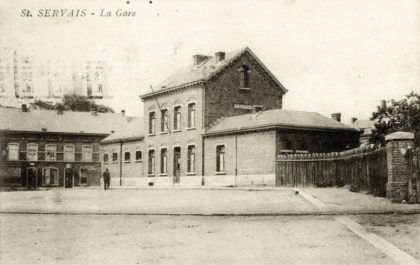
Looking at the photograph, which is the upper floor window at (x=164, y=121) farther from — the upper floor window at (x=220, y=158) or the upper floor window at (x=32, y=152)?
the upper floor window at (x=32, y=152)

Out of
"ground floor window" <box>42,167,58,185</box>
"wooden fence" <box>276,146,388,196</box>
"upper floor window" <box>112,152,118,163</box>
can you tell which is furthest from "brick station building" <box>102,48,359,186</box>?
"ground floor window" <box>42,167,58,185</box>

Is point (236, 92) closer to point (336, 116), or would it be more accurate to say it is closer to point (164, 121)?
point (164, 121)

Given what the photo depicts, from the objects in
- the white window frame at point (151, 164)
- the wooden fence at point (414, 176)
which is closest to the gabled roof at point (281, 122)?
the white window frame at point (151, 164)

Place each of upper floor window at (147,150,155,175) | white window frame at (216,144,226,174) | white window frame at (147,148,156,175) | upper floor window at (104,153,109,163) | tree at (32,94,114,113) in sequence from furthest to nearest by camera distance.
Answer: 1. tree at (32,94,114,113)
2. upper floor window at (104,153,109,163)
3. upper floor window at (147,150,155,175)
4. white window frame at (147,148,156,175)
5. white window frame at (216,144,226,174)

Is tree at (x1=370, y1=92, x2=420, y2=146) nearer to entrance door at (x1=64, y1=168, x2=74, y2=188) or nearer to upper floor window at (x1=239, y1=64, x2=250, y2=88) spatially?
upper floor window at (x1=239, y1=64, x2=250, y2=88)

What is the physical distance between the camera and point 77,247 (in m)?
9.75

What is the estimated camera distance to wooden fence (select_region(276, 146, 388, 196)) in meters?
17.2

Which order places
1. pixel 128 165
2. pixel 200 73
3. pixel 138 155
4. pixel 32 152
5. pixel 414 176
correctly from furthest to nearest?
pixel 32 152 < pixel 128 165 < pixel 138 155 < pixel 200 73 < pixel 414 176

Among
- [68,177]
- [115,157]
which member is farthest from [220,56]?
[68,177]

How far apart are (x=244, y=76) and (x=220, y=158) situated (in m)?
6.12

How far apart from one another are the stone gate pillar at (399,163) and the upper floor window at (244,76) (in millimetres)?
21103

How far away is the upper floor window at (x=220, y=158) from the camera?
32406mm

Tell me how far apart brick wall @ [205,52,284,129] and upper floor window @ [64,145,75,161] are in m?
23.5

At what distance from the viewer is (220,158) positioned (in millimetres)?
32688
